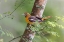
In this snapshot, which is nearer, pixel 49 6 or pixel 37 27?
pixel 37 27

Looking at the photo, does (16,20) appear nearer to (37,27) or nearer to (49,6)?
(49,6)

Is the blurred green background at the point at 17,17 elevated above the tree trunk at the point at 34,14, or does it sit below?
below

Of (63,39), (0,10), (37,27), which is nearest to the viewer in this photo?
(37,27)

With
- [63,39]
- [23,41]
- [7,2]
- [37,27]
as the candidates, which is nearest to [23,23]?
[7,2]

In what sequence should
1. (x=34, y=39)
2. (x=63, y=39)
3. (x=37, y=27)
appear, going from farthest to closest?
(x=63, y=39) < (x=34, y=39) < (x=37, y=27)

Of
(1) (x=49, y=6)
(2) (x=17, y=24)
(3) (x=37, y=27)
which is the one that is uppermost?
(3) (x=37, y=27)

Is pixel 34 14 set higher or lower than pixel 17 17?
higher

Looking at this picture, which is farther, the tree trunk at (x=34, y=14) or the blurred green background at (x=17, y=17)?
the blurred green background at (x=17, y=17)

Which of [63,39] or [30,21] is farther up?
[30,21]

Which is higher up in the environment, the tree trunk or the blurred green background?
the tree trunk

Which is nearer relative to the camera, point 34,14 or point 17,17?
point 34,14

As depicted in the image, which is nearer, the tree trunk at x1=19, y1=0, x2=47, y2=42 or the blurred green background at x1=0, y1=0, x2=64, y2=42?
the tree trunk at x1=19, y1=0, x2=47, y2=42
